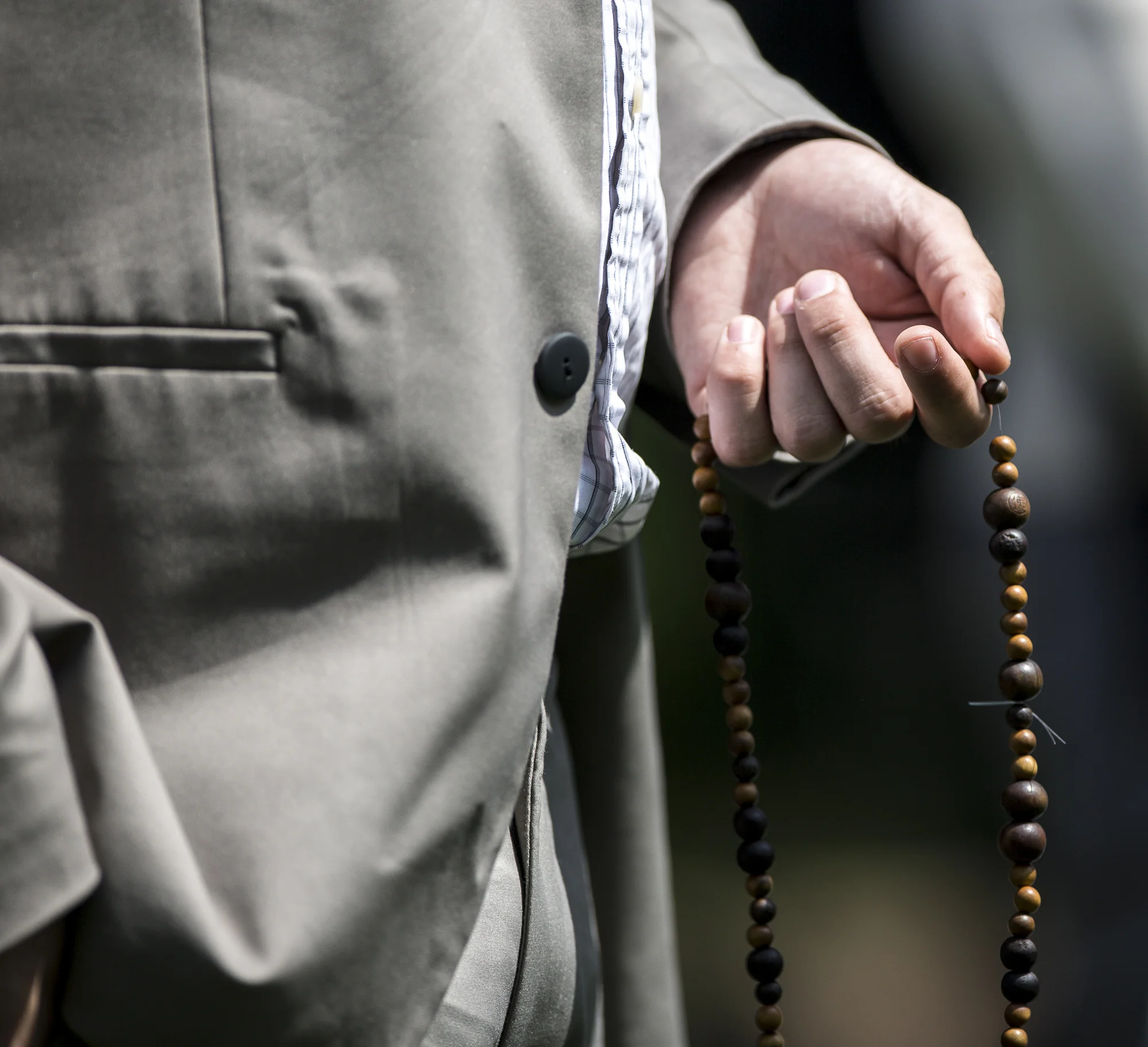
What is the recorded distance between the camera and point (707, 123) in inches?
39.4

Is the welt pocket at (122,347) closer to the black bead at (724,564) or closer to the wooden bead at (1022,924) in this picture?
the black bead at (724,564)

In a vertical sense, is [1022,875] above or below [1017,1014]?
above

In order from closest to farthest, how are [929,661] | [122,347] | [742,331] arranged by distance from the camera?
1. [122,347]
2. [742,331]
3. [929,661]

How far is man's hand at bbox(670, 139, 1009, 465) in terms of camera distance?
2.44 ft

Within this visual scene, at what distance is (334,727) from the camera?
0.54 metres

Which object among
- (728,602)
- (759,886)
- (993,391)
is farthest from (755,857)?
(993,391)

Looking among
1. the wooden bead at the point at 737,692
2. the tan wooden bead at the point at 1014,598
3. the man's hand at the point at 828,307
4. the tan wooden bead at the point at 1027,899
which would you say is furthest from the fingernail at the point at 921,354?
the tan wooden bead at the point at 1027,899

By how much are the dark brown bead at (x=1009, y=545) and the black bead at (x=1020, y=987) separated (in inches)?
13.8

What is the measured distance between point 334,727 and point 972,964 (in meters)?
1.79

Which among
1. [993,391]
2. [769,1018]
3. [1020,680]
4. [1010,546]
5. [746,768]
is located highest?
[993,391]

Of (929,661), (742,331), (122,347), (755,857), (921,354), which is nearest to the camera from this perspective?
(122,347)

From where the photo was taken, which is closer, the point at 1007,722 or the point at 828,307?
the point at 828,307

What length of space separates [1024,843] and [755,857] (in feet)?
0.75

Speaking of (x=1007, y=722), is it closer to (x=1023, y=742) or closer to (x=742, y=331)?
(x=1023, y=742)
